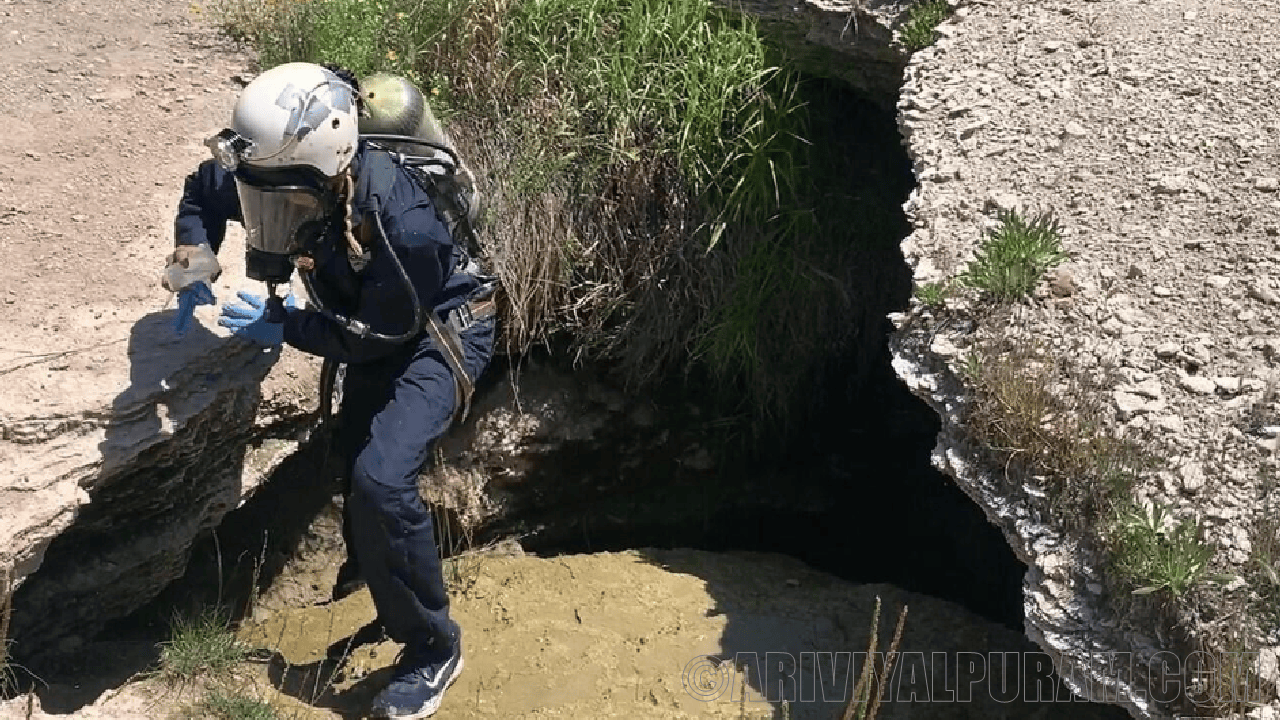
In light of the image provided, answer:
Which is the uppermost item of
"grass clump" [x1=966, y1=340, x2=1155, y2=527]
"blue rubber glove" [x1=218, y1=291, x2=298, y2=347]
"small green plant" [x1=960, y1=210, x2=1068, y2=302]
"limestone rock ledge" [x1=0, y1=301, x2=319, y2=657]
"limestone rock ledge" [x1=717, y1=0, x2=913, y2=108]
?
"limestone rock ledge" [x1=717, y1=0, x2=913, y2=108]

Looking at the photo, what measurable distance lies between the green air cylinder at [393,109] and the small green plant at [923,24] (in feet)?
6.03

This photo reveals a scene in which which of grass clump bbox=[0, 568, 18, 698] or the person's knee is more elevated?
the person's knee

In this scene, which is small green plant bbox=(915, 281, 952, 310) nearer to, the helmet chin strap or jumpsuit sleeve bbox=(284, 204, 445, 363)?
jumpsuit sleeve bbox=(284, 204, 445, 363)

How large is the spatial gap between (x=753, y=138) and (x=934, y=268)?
1228 millimetres

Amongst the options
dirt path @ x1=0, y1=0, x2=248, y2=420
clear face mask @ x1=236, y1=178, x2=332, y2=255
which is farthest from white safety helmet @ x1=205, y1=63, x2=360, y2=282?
dirt path @ x1=0, y1=0, x2=248, y2=420

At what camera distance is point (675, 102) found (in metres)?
4.93

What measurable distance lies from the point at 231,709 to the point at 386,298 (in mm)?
1202

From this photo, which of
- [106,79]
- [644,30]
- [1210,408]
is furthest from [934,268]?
[106,79]

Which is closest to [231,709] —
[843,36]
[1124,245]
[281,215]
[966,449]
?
[281,215]

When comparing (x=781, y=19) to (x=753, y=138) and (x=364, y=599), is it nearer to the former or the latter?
(x=753, y=138)

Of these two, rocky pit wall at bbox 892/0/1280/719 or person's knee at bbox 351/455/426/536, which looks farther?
person's knee at bbox 351/455/426/536

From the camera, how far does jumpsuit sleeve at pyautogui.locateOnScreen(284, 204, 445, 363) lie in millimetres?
3480

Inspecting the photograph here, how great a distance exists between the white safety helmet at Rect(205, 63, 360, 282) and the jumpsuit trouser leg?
18.9 inches

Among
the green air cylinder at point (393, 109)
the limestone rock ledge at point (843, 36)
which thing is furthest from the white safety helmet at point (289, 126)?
the limestone rock ledge at point (843, 36)
